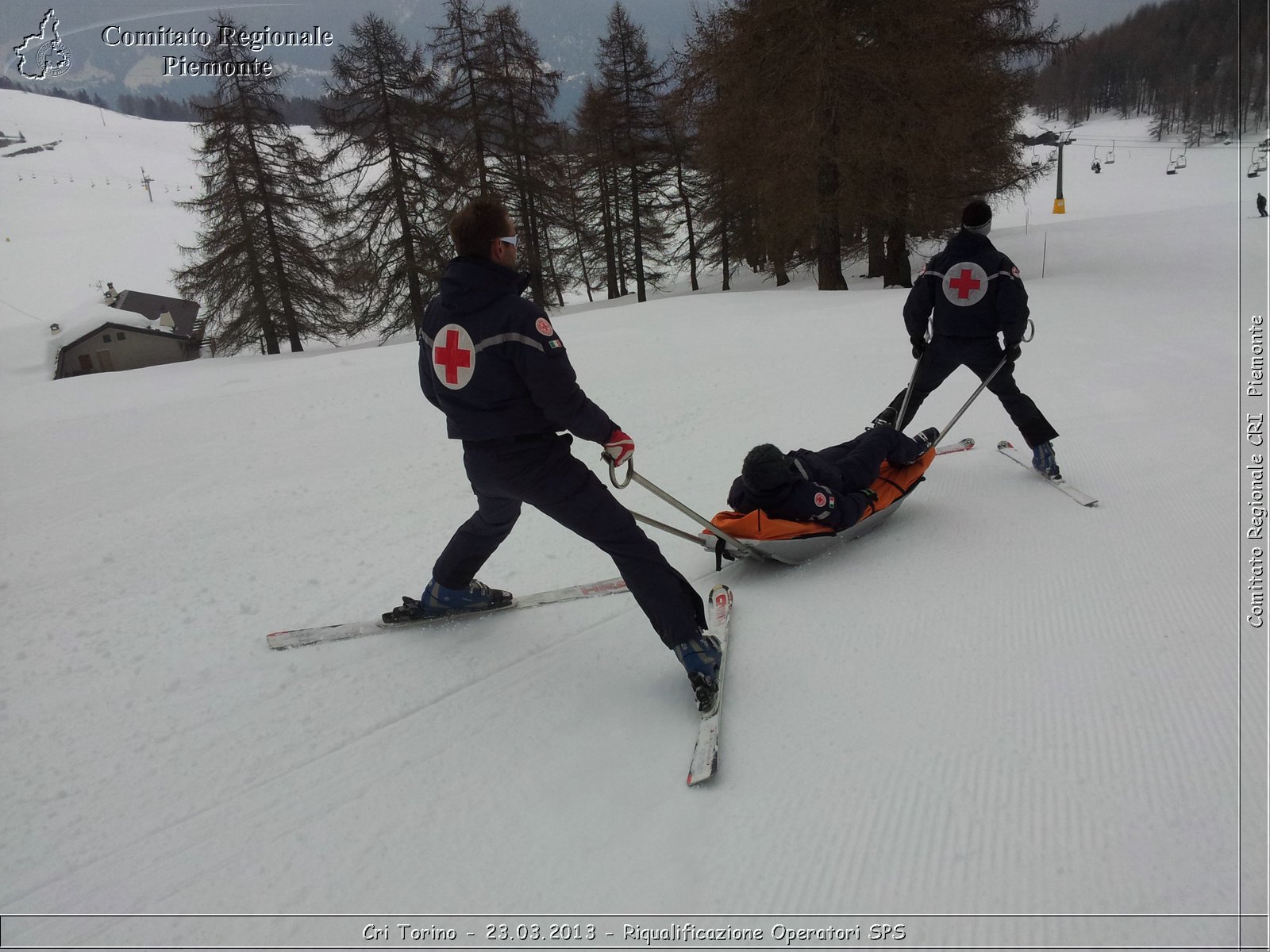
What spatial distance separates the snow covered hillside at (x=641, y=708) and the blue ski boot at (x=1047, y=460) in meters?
0.21

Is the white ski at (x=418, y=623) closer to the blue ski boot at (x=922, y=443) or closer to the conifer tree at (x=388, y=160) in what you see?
the blue ski boot at (x=922, y=443)

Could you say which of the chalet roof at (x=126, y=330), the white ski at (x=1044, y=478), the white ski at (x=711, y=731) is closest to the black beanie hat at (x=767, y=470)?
the white ski at (x=711, y=731)

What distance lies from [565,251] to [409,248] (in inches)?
265

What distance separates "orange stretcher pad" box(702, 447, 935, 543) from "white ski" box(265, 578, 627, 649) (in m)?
0.70

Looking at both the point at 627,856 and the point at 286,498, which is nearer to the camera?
the point at 627,856

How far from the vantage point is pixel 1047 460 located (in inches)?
188

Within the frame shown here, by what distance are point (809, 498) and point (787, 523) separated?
177 mm

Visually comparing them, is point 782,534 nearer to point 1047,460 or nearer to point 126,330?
point 1047,460

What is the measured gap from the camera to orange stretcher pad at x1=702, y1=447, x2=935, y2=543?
3.82 metres

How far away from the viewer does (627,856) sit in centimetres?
219

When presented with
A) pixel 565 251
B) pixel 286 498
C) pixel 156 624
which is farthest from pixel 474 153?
pixel 156 624

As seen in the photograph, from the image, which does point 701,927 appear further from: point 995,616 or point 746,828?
point 995,616

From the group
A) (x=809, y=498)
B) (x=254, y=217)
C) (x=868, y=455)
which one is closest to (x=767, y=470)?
(x=809, y=498)

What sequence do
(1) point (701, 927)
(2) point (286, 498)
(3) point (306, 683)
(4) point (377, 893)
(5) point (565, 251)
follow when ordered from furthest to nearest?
1. (5) point (565, 251)
2. (2) point (286, 498)
3. (3) point (306, 683)
4. (4) point (377, 893)
5. (1) point (701, 927)
